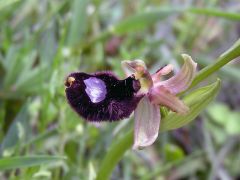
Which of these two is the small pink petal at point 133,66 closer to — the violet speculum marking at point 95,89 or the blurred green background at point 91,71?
the violet speculum marking at point 95,89

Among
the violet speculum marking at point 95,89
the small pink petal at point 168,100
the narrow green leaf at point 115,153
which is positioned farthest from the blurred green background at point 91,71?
the small pink petal at point 168,100

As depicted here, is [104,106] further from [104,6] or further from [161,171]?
[104,6]

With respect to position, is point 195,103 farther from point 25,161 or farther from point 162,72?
point 25,161

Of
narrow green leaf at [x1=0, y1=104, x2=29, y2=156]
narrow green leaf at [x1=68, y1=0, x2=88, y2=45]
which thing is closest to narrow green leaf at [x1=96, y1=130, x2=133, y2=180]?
narrow green leaf at [x1=0, y1=104, x2=29, y2=156]

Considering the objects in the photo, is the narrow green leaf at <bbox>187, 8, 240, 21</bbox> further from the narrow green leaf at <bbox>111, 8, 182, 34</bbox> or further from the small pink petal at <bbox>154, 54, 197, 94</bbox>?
the small pink petal at <bbox>154, 54, 197, 94</bbox>

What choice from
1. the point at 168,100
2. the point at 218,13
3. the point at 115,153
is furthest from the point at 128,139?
the point at 218,13

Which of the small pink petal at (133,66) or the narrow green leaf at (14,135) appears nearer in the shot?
the small pink petal at (133,66)

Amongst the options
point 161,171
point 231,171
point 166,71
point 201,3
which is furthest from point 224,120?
point 166,71
